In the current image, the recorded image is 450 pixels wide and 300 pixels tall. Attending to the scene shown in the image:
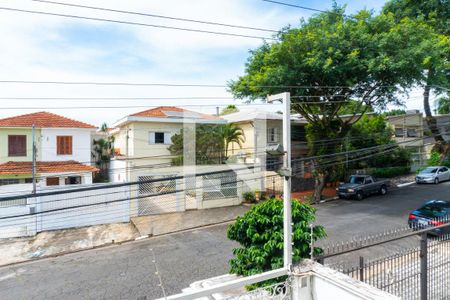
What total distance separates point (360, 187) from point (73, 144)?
20176mm

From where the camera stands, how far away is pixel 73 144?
71.8 feet

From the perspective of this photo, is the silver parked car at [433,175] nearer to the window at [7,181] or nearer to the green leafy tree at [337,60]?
the green leafy tree at [337,60]

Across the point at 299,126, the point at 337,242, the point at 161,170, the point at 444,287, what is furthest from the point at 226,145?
the point at 444,287

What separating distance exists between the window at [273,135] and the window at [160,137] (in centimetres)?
793

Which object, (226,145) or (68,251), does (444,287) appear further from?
(226,145)

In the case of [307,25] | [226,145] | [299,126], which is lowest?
[226,145]

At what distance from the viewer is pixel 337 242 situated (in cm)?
1112

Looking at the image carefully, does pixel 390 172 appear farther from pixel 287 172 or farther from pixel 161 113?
pixel 287 172

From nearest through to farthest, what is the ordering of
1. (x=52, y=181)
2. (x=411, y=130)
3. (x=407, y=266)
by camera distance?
(x=407, y=266) < (x=52, y=181) < (x=411, y=130)

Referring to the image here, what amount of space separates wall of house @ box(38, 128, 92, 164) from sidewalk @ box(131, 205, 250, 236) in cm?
875

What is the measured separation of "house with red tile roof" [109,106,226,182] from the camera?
1920 centimetres

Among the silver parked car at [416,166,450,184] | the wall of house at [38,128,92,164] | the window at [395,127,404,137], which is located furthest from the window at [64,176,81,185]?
the window at [395,127,404,137]

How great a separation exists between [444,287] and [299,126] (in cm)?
2073

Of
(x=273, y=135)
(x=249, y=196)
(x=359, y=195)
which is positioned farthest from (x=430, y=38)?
(x=249, y=196)
